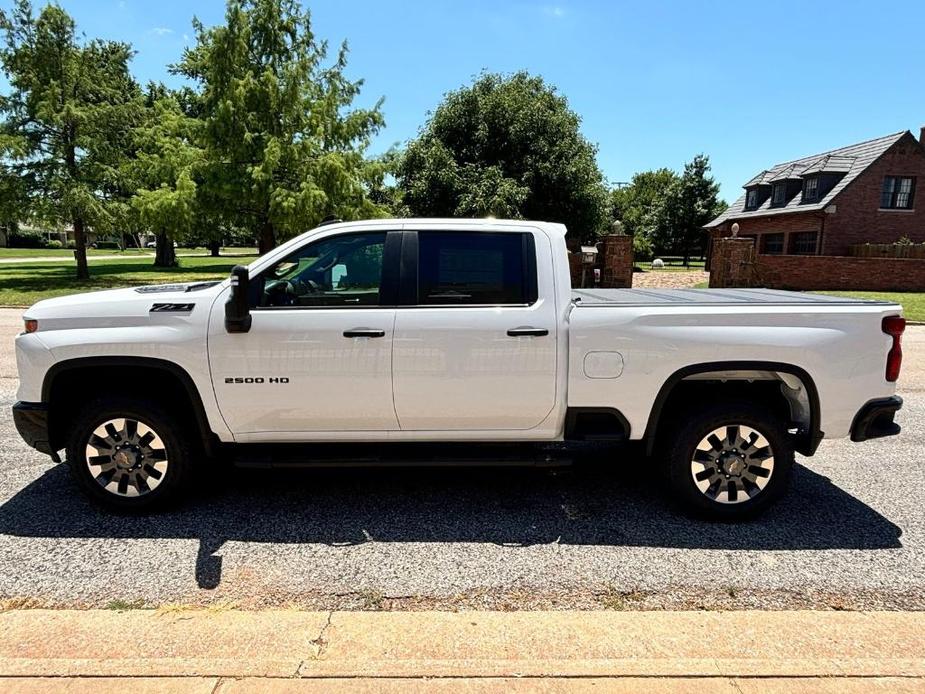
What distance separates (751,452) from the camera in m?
3.87

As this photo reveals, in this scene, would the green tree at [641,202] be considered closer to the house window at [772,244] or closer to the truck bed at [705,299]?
the house window at [772,244]

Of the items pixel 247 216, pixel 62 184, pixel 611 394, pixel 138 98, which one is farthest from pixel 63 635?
pixel 138 98

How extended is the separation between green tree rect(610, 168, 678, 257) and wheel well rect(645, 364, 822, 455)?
47308 millimetres

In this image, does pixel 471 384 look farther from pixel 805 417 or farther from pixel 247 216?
pixel 247 216

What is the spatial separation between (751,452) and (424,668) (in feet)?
8.31

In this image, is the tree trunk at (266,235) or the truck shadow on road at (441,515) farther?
the tree trunk at (266,235)

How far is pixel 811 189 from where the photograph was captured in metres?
31.2

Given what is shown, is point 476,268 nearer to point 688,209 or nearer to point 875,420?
point 875,420

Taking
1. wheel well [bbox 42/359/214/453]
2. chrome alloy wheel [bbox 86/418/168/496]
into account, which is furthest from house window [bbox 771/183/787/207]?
chrome alloy wheel [bbox 86/418/168/496]

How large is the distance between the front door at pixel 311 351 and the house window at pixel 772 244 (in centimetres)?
3434

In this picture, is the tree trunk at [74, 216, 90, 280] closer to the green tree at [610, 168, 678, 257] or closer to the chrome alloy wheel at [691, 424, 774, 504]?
the chrome alloy wheel at [691, 424, 774, 504]

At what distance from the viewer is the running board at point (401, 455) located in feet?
12.6

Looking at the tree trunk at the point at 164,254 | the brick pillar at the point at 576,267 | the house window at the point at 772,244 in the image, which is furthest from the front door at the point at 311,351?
the tree trunk at the point at 164,254

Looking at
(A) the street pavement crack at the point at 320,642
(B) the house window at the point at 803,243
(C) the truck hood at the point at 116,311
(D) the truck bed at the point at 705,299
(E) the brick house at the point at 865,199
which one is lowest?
(A) the street pavement crack at the point at 320,642
